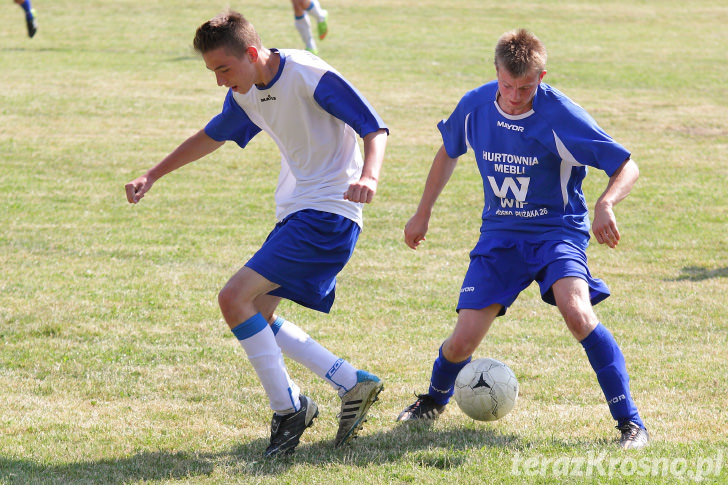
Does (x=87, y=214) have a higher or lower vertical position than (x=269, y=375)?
lower

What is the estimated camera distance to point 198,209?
10.2 meters

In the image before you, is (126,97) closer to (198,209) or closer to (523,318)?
(198,209)

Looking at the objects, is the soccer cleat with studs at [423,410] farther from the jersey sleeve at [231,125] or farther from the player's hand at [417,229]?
the jersey sleeve at [231,125]

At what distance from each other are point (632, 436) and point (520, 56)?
1702 millimetres

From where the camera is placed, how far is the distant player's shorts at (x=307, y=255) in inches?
161

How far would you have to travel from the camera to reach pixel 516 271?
4367mm

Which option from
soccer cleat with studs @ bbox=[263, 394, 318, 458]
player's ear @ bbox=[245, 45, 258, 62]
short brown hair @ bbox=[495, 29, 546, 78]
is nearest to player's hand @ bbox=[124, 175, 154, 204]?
player's ear @ bbox=[245, 45, 258, 62]

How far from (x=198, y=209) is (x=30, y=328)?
4.13 metres

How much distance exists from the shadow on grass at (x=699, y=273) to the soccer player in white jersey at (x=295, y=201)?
4225 mm

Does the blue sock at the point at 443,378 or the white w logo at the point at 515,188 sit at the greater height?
the white w logo at the point at 515,188

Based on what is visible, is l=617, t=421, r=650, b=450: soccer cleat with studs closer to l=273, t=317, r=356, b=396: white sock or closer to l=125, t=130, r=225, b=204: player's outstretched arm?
l=273, t=317, r=356, b=396: white sock

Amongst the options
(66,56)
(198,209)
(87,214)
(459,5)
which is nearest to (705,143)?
(198,209)
